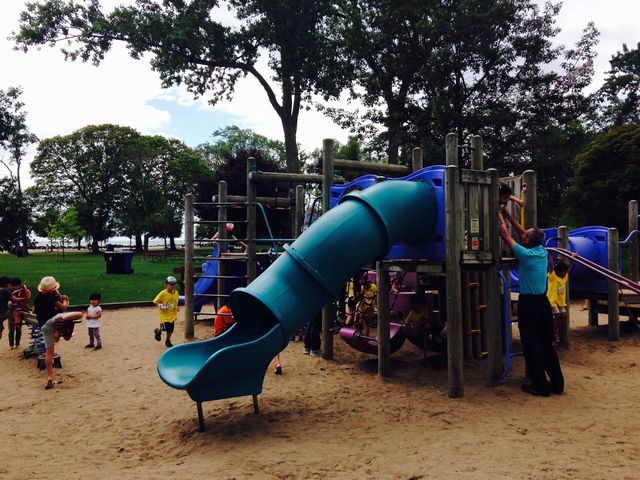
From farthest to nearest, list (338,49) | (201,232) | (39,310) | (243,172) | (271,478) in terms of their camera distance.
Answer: (201,232)
(243,172)
(338,49)
(39,310)
(271,478)

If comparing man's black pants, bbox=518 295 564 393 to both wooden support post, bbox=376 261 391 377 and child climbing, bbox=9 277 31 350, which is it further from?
child climbing, bbox=9 277 31 350

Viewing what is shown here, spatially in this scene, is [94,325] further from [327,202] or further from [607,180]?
[607,180]

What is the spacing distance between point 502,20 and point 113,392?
769 inches

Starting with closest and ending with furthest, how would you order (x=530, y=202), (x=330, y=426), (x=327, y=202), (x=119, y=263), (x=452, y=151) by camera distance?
(x=330, y=426)
(x=452, y=151)
(x=530, y=202)
(x=327, y=202)
(x=119, y=263)

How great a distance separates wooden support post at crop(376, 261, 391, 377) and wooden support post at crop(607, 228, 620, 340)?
508 centimetres

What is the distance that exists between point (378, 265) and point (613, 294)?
5432mm

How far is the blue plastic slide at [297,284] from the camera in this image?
216 inches

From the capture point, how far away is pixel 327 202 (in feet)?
29.1

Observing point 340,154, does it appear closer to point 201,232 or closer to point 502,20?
point 201,232

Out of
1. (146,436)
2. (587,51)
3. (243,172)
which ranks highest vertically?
(587,51)

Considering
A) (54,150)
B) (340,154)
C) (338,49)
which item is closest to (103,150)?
(54,150)

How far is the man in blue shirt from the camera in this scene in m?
6.47

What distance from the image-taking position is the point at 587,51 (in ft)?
71.2

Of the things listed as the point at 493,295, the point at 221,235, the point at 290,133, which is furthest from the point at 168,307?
the point at 290,133
